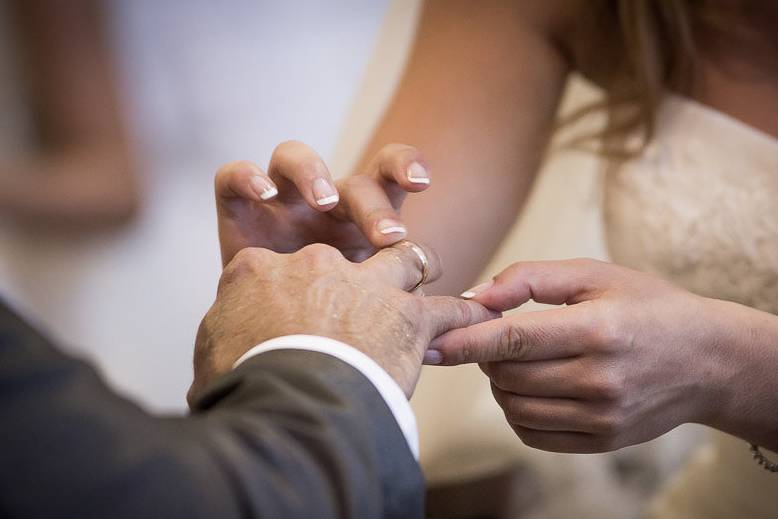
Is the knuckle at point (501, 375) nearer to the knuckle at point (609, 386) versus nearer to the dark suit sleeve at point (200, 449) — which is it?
the knuckle at point (609, 386)

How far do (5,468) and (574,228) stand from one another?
91cm

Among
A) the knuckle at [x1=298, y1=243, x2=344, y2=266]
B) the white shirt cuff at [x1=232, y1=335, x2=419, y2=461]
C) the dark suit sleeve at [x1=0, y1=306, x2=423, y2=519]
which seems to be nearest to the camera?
the dark suit sleeve at [x1=0, y1=306, x2=423, y2=519]

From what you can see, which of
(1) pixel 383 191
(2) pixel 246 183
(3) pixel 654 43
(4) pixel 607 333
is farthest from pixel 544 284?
(3) pixel 654 43

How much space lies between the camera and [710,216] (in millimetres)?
926

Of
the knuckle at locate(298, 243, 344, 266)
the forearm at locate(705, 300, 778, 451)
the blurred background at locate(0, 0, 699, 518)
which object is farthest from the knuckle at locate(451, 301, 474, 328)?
the blurred background at locate(0, 0, 699, 518)

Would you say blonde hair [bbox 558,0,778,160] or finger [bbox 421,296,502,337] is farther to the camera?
blonde hair [bbox 558,0,778,160]

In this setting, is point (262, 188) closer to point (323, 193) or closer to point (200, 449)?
point (323, 193)

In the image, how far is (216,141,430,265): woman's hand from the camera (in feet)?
2.33

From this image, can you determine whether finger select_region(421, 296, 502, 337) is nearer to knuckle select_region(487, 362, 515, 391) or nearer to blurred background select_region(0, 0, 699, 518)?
knuckle select_region(487, 362, 515, 391)

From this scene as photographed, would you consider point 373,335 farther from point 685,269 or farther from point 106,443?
point 685,269

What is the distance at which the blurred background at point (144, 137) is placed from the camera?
1.83 meters

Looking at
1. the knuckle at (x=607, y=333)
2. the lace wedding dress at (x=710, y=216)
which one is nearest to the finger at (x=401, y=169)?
the knuckle at (x=607, y=333)

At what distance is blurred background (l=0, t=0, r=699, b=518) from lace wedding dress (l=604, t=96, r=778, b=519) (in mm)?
973

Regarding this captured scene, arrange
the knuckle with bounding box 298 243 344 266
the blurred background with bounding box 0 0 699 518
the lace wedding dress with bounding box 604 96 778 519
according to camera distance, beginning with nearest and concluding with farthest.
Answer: the knuckle with bounding box 298 243 344 266 < the lace wedding dress with bounding box 604 96 778 519 < the blurred background with bounding box 0 0 699 518
